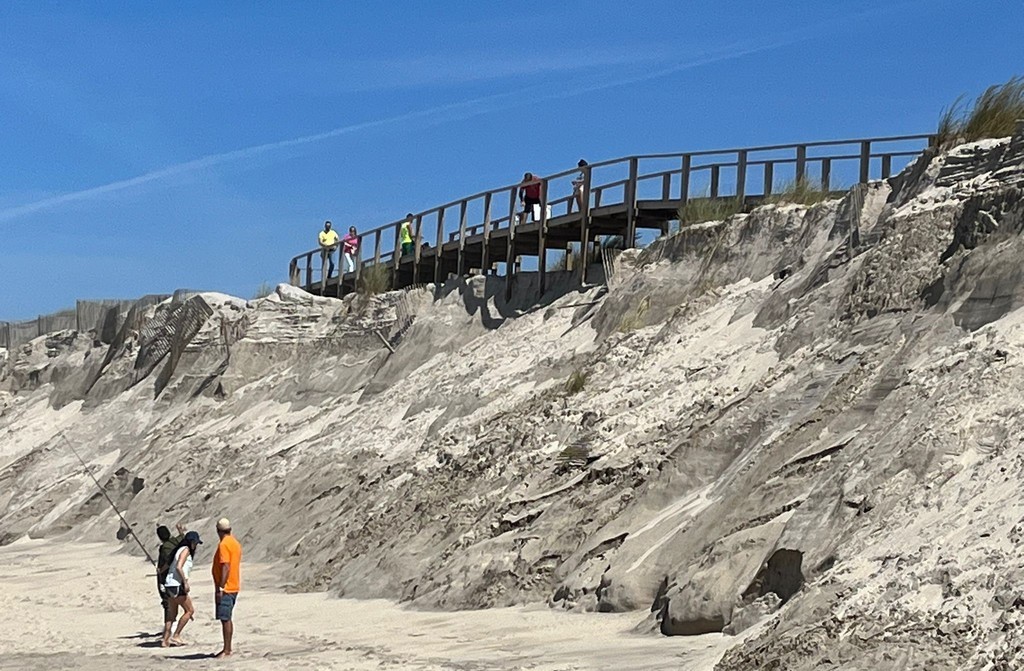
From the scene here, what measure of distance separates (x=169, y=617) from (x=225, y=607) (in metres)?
1.18

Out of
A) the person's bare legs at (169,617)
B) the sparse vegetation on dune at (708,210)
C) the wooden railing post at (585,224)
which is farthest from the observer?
the wooden railing post at (585,224)

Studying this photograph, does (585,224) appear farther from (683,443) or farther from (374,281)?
(683,443)

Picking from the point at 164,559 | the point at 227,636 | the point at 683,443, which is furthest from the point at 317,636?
the point at 683,443

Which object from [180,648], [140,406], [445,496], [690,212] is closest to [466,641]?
[180,648]

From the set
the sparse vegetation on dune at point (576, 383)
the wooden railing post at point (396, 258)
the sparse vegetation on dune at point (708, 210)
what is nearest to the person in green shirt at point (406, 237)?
the wooden railing post at point (396, 258)

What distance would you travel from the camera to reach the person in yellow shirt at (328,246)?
110ft

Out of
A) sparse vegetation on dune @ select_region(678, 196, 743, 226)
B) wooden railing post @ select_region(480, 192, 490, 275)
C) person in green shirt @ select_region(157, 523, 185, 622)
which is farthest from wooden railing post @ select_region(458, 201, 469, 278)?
person in green shirt @ select_region(157, 523, 185, 622)

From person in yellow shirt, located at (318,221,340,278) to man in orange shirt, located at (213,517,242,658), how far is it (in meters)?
21.1

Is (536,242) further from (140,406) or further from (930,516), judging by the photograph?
(930,516)

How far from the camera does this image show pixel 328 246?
33.6 m

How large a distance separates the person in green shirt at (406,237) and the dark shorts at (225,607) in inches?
717

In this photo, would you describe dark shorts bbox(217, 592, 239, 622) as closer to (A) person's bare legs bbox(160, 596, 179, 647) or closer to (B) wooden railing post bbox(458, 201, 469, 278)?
(A) person's bare legs bbox(160, 596, 179, 647)

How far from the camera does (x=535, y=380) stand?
21.0 m

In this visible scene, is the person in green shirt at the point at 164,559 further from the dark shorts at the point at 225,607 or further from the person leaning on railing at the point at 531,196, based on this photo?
the person leaning on railing at the point at 531,196
